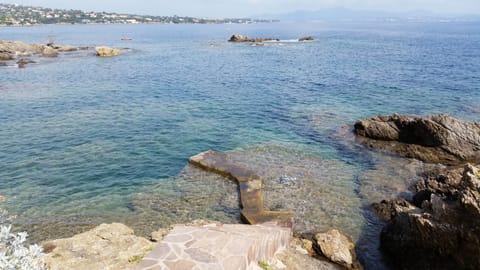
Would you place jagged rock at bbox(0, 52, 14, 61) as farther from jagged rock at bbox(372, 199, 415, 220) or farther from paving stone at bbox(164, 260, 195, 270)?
jagged rock at bbox(372, 199, 415, 220)

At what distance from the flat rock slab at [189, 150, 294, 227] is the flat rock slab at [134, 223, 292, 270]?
135 inches

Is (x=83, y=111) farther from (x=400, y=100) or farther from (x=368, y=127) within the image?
(x=400, y=100)

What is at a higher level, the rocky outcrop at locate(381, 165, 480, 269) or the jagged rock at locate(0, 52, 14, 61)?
the jagged rock at locate(0, 52, 14, 61)

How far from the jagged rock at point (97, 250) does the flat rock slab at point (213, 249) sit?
123 cm

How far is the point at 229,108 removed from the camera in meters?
34.3

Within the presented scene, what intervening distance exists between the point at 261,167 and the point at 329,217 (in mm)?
6245

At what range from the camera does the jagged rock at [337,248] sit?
12805 mm

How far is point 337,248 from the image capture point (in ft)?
43.1

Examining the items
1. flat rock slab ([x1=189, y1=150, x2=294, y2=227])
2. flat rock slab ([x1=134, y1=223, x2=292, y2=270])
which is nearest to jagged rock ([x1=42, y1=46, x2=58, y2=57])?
A: flat rock slab ([x1=189, y1=150, x2=294, y2=227])

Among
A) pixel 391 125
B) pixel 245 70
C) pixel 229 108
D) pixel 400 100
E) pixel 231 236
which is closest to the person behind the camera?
pixel 231 236

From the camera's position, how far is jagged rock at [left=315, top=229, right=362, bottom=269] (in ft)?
42.0

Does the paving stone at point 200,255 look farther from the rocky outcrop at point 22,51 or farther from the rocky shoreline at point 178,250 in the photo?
the rocky outcrop at point 22,51

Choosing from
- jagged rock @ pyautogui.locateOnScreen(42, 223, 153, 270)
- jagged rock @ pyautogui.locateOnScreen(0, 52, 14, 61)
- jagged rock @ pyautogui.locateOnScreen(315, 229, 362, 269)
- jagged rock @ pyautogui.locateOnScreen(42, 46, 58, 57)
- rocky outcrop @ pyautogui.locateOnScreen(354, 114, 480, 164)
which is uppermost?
jagged rock @ pyautogui.locateOnScreen(42, 46, 58, 57)

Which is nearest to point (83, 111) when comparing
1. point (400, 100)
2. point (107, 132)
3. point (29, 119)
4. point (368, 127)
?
point (29, 119)
